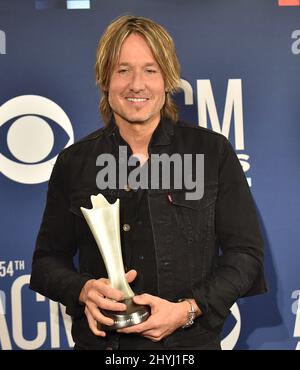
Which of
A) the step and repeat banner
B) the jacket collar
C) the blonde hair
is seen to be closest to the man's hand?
the jacket collar

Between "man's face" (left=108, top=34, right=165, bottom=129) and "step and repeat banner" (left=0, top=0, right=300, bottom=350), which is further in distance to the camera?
"step and repeat banner" (left=0, top=0, right=300, bottom=350)

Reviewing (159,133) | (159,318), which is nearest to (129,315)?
(159,318)

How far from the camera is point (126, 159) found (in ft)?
4.68

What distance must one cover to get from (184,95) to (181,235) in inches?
21.9

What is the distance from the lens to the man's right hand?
120 cm

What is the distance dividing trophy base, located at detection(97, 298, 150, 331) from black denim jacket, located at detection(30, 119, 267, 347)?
0.12 m

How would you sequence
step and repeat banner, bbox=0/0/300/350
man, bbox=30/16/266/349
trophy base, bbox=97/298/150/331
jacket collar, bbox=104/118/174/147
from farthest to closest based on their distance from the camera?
step and repeat banner, bbox=0/0/300/350, jacket collar, bbox=104/118/174/147, man, bbox=30/16/266/349, trophy base, bbox=97/298/150/331

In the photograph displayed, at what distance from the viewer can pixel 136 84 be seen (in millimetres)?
1350

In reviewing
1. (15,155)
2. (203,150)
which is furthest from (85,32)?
(203,150)

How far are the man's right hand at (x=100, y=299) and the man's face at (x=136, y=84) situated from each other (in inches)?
14.8

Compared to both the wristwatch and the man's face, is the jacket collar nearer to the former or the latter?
the man's face

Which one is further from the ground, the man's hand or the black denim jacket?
the black denim jacket

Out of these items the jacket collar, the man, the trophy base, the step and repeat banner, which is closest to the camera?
the trophy base

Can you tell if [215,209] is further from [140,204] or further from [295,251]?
[295,251]
